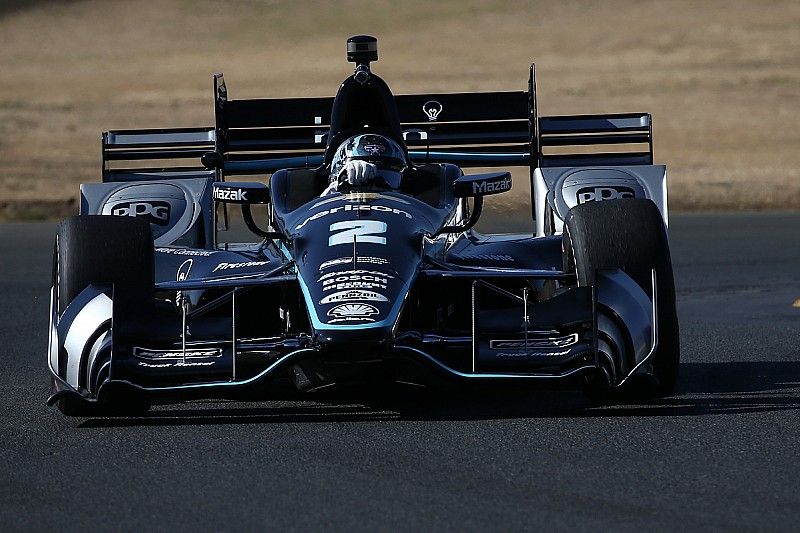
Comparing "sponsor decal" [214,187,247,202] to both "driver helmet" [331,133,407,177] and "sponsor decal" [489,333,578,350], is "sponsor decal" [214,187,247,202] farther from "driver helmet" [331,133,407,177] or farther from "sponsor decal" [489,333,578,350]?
"sponsor decal" [489,333,578,350]

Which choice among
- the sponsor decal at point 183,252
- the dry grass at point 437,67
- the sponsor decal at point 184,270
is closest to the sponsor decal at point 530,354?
the sponsor decal at point 184,270

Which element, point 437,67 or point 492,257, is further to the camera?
point 437,67

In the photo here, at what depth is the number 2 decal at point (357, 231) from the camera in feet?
25.6

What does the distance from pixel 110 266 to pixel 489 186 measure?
189 cm

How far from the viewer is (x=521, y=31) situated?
200 feet

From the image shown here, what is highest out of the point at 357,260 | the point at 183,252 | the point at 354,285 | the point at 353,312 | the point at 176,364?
the point at 183,252

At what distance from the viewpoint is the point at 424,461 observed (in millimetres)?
6594

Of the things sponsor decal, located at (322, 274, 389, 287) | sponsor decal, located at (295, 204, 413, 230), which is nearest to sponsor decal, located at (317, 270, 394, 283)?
sponsor decal, located at (322, 274, 389, 287)

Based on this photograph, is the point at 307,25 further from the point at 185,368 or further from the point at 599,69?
the point at 185,368

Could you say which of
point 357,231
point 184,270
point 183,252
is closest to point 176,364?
point 357,231

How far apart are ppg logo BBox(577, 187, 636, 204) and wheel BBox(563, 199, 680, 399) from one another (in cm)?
189

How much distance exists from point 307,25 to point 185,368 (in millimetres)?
61166

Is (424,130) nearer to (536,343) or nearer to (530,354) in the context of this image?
(536,343)

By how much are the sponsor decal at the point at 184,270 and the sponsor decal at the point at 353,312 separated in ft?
6.25
